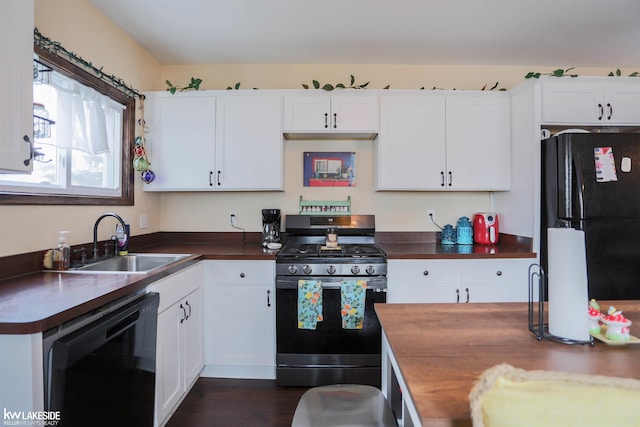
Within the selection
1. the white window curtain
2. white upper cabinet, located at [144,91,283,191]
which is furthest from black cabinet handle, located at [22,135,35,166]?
white upper cabinet, located at [144,91,283,191]

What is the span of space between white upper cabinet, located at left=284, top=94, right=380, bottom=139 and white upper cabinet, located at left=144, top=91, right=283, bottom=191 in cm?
11

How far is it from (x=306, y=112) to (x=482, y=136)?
1.44 m

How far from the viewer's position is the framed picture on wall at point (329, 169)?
2.84 metres

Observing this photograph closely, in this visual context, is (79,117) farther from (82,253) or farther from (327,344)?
(327,344)

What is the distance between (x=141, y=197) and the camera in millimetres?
2568

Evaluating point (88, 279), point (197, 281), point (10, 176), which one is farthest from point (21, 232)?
point (197, 281)

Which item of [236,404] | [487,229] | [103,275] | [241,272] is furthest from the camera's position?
[487,229]

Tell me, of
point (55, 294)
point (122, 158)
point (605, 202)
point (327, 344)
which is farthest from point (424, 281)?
point (122, 158)

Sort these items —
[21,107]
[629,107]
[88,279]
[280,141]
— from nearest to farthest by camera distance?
[21,107] → [88,279] → [629,107] → [280,141]

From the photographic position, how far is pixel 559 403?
46 cm

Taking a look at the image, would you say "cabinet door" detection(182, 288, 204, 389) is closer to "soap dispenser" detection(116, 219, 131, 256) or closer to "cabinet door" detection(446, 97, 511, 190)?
"soap dispenser" detection(116, 219, 131, 256)

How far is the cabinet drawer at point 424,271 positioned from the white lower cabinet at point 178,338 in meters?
1.35

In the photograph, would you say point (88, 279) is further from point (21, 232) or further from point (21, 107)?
point (21, 107)

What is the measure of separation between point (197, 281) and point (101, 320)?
932 millimetres
